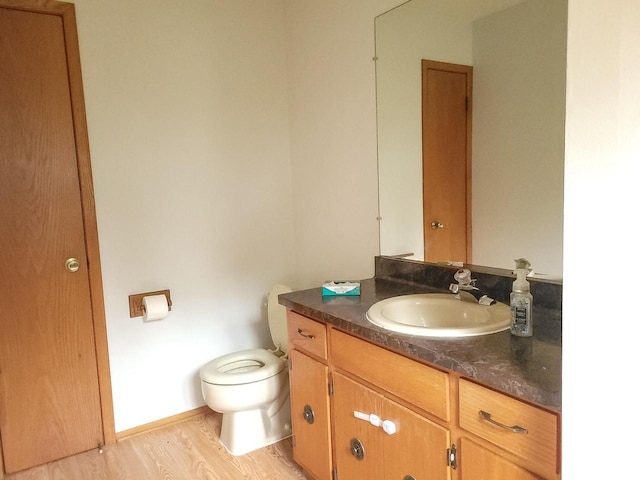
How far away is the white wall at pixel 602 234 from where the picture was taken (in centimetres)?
72

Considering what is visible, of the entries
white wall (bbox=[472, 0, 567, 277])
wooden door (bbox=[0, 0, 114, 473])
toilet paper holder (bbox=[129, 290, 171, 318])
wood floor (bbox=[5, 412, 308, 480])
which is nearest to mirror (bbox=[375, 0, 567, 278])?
white wall (bbox=[472, 0, 567, 277])

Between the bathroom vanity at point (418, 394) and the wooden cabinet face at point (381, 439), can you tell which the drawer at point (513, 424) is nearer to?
the bathroom vanity at point (418, 394)

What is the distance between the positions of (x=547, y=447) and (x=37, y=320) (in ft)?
6.94

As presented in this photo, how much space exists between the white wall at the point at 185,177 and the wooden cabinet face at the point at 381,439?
1.20m

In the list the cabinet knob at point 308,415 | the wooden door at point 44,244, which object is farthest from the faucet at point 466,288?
the wooden door at point 44,244

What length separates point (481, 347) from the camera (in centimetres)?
115

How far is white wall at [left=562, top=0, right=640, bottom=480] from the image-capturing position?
717 millimetres

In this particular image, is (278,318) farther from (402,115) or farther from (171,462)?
(402,115)

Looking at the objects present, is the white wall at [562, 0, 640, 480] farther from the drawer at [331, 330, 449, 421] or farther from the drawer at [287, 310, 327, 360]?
the drawer at [287, 310, 327, 360]

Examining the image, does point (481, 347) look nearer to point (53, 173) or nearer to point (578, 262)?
point (578, 262)

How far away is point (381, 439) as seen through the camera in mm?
1396

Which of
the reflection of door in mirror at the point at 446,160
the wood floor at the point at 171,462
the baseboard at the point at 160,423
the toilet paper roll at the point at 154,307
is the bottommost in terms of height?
the wood floor at the point at 171,462

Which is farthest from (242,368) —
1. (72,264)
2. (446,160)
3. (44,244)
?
(446,160)

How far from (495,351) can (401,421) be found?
1.21 feet
